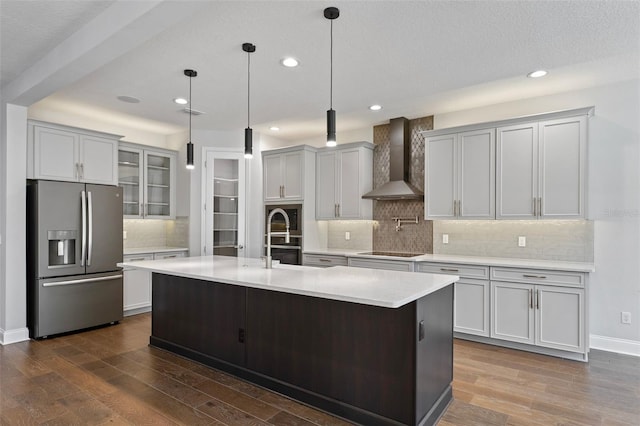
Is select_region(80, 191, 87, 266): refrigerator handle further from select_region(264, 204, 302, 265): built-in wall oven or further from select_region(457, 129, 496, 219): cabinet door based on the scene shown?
select_region(457, 129, 496, 219): cabinet door

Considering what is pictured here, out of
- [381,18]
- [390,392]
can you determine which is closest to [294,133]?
[381,18]

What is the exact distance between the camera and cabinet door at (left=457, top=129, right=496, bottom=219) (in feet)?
13.8

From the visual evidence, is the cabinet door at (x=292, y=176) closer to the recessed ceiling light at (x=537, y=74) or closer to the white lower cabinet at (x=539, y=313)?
the white lower cabinet at (x=539, y=313)

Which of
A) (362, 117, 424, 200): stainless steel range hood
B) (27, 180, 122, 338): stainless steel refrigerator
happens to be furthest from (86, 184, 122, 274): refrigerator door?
(362, 117, 424, 200): stainless steel range hood

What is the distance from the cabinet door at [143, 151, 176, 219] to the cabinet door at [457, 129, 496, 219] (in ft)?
14.3

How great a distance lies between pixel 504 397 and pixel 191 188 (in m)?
4.89

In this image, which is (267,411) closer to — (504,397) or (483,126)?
(504,397)

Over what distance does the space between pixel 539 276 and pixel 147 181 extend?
5.35 metres

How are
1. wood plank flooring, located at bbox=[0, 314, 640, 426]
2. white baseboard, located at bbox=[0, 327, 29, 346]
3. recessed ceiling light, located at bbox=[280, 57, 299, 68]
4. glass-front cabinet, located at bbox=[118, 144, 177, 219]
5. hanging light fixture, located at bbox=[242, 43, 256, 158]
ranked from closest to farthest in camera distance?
wood plank flooring, located at bbox=[0, 314, 640, 426], hanging light fixture, located at bbox=[242, 43, 256, 158], recessed ceiling light, located at bbox=[280, 57, 299, 68], white baseboard, located at bbox=[0, 327, 29, 346], glass-front cabinet, located at bbox=[118, 144, 177, 219]

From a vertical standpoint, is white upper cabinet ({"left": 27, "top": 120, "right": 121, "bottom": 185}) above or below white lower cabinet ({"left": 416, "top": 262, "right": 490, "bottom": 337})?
above

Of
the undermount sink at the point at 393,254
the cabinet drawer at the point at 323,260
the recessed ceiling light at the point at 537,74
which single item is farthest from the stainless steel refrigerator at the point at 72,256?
the recessed ceiling light at the point at 537,74

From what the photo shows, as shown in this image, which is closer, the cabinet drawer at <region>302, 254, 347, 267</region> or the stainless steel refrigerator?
the stainless steel refrigerator

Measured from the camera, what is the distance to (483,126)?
13.9ft

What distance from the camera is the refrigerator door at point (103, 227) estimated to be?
14.7ft
